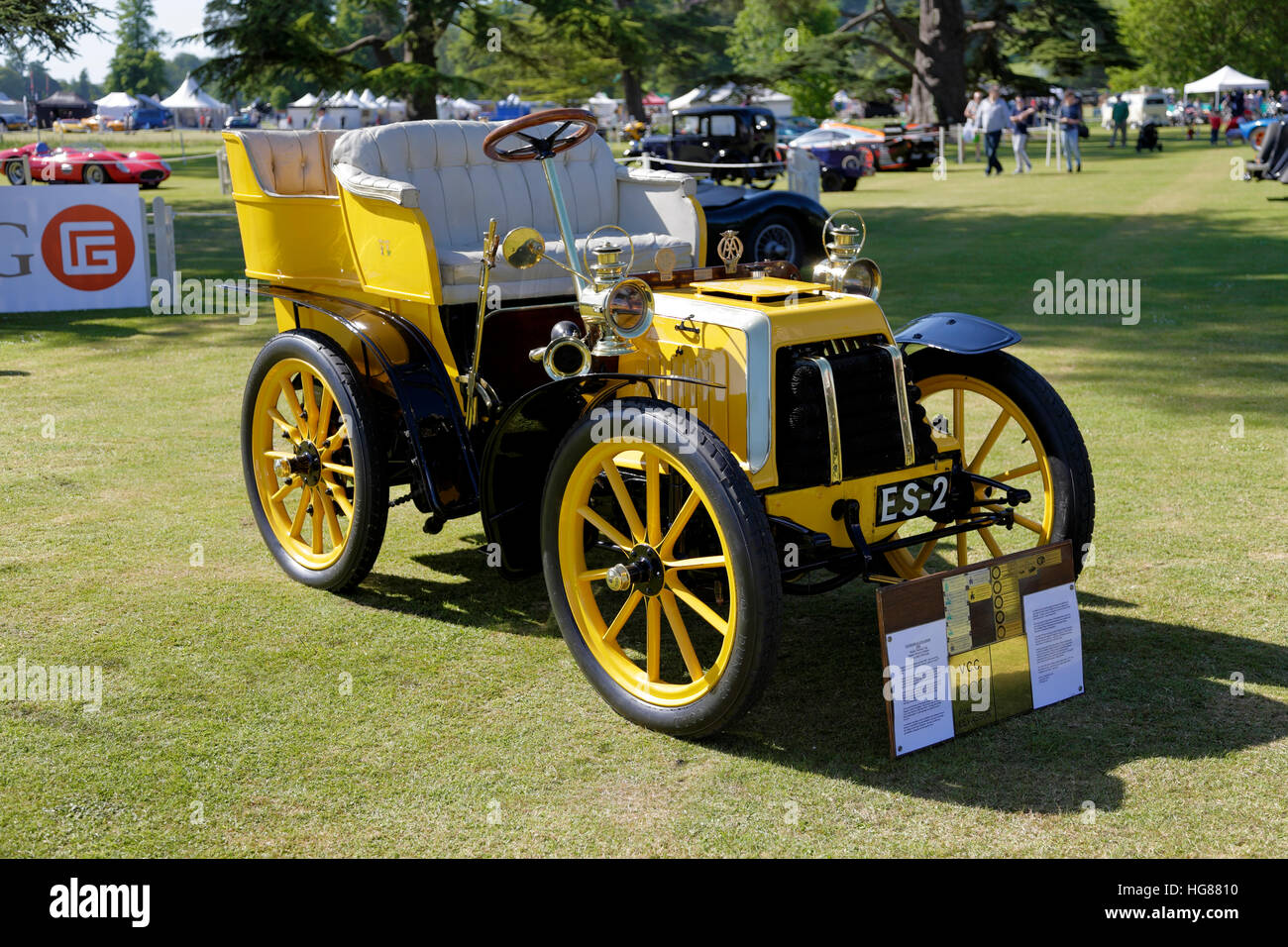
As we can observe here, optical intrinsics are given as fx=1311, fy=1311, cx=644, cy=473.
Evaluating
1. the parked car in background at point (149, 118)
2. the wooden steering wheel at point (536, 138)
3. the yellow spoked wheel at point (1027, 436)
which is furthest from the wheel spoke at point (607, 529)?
the parked car in background at point (149, 118)

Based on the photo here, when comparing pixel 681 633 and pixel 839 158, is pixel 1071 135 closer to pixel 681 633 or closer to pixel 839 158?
pixel 839 158

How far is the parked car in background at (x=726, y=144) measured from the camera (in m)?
27.2

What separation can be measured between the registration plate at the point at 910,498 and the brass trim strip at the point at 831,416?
20 cm

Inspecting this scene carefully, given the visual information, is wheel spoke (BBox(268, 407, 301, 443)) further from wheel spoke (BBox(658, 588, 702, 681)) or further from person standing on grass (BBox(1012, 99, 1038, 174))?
person standing on grass (BBox(1012, 99, 1038, 174))

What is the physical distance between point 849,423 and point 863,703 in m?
0.86

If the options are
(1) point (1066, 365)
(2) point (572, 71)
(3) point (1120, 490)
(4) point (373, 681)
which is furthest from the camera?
(2) point (572, 71)

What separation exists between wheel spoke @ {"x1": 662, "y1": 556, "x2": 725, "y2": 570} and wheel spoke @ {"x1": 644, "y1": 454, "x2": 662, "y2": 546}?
0.10m

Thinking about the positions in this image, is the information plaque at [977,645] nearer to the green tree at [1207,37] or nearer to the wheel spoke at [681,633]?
the wheel spoke at [681,633]

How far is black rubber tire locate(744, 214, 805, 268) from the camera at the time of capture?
13.5 metres

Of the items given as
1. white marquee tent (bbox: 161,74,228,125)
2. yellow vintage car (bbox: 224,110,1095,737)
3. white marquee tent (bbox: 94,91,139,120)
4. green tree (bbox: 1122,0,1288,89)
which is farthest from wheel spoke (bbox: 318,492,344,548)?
white marquee tent (bbox: 94,91,139,120)

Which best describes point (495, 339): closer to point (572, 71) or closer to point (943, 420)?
point (943, 420)

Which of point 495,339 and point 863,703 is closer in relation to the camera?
point 863,703

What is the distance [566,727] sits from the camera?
3.93 metres

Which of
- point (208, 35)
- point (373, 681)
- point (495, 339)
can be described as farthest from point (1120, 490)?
point (208, 35)
